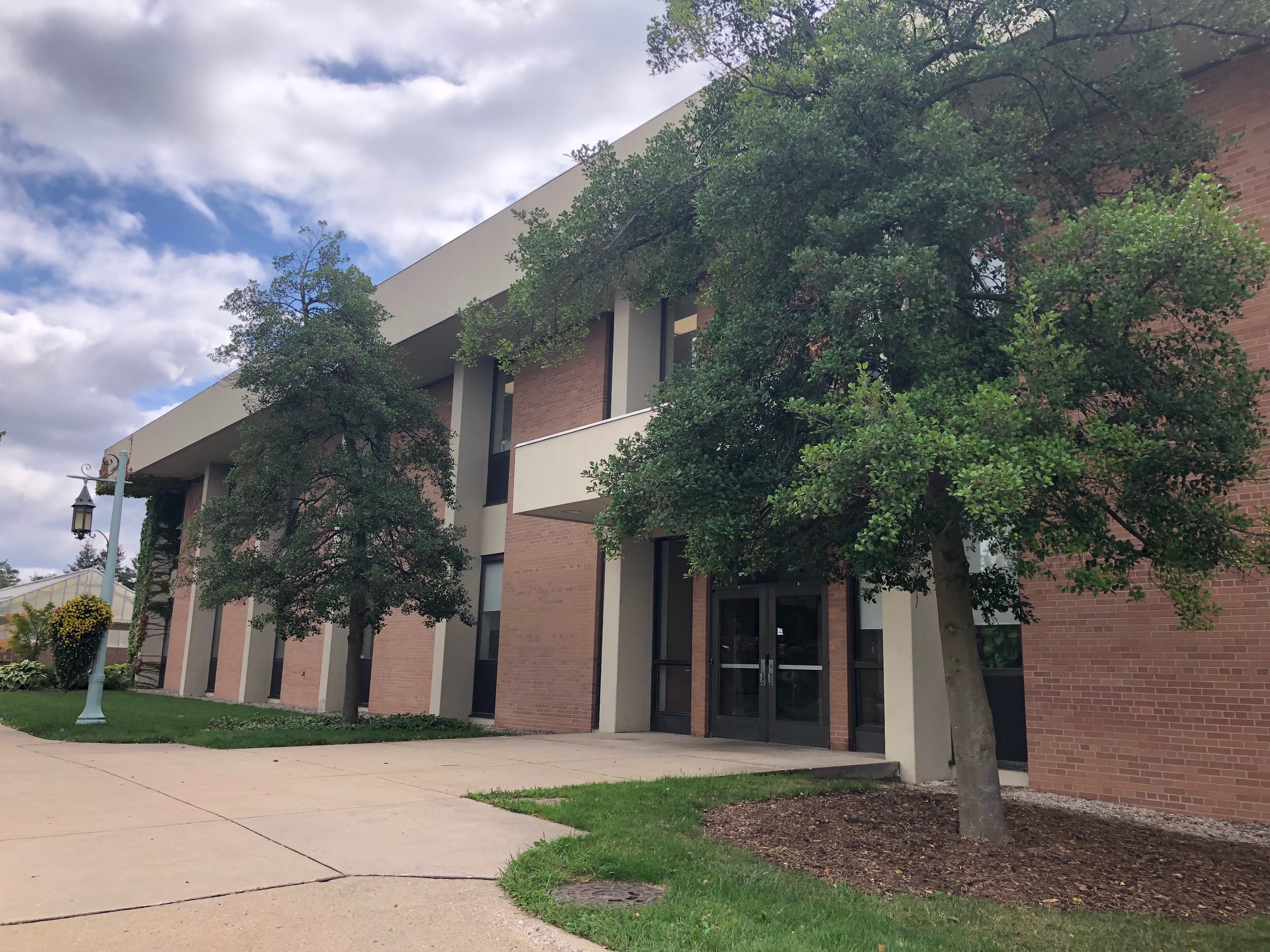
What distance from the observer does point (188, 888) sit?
5055 mm

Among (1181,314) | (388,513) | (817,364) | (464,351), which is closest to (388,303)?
(388,513)

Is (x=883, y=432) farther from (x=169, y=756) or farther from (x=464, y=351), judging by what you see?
(x=169, y=756)

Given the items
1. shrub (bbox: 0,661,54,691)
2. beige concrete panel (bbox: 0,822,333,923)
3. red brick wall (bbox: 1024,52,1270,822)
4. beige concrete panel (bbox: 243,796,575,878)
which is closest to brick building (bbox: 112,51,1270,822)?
red brick wall (bbox: 1024,52,1270,822)

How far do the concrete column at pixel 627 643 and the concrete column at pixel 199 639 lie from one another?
66.0 feet

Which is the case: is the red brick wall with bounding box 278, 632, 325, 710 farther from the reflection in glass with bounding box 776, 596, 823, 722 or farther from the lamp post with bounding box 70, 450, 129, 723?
the reflection in glass with bounding box 776, 596, 823, 722

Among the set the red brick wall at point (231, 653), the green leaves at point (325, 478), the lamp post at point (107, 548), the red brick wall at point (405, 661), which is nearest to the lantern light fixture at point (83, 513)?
the lamp post at point (107, 548)

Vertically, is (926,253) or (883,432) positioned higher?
(926,253)

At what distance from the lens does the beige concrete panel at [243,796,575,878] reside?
223 inches

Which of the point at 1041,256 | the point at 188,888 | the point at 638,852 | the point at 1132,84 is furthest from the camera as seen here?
the point at 1132,84

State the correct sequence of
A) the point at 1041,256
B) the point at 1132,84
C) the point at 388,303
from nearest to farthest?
the point at 1041,256
the point at 1132,84
the point at 388,303

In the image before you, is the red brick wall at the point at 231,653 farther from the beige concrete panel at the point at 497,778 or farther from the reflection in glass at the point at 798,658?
the beige concrete panel at the point at 497,778

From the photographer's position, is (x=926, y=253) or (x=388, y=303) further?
(x=388, y=303)

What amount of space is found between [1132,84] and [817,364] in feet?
10.8

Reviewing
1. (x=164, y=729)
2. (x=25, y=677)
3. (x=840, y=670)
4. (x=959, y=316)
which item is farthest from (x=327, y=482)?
(x=25, y=677)
